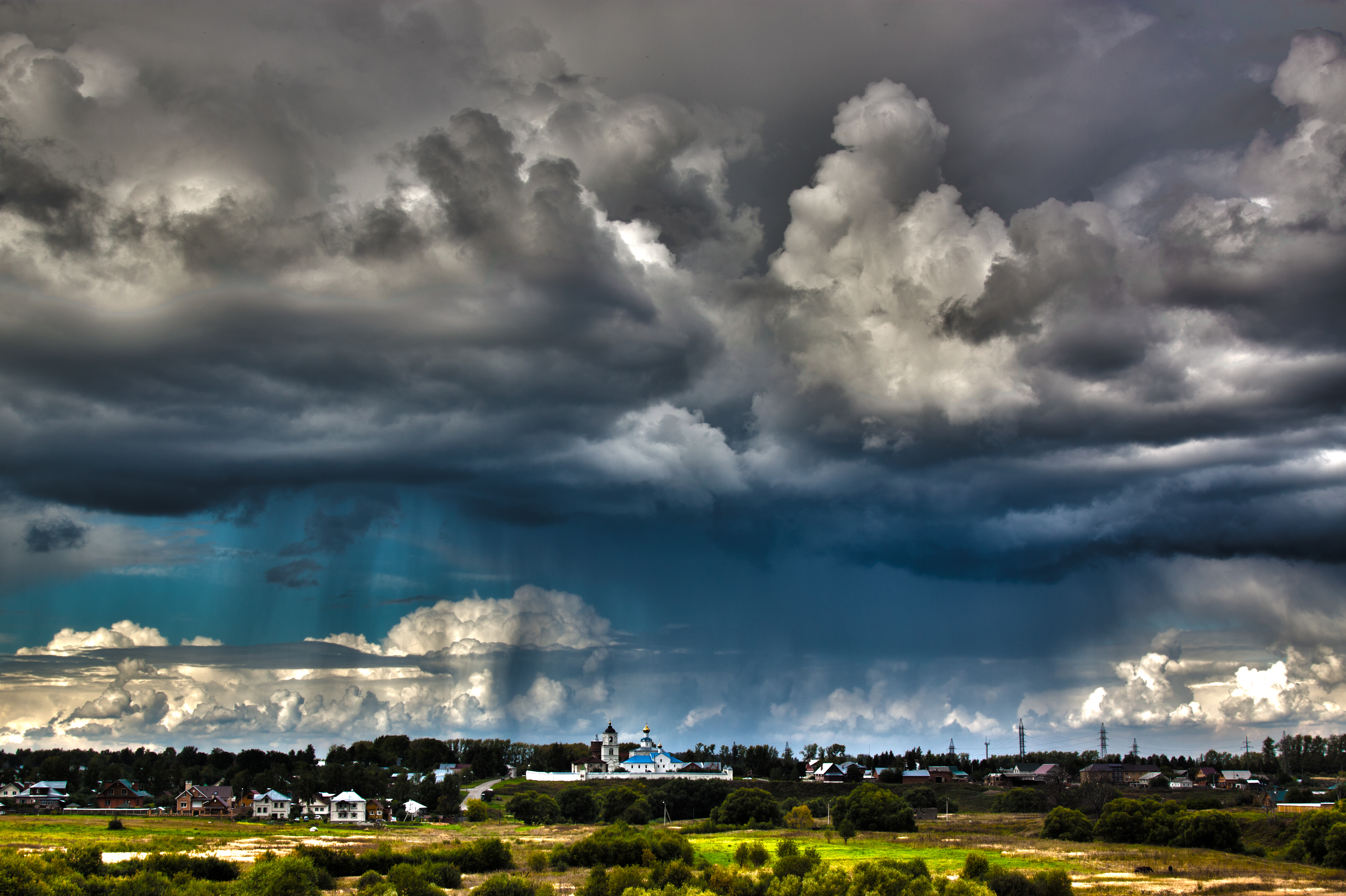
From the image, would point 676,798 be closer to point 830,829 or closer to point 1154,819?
point 830,829

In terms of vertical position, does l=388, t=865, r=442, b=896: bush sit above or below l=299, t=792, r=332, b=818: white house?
above

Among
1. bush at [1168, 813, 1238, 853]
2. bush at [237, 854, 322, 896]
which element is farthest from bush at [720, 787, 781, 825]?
bush at [237, 854, 322, 896]

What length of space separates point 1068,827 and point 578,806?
75834 mm

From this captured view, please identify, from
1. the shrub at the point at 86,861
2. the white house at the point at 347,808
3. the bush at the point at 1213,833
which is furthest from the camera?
the white house at the point at 347,808

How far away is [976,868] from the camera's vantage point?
6869 cm

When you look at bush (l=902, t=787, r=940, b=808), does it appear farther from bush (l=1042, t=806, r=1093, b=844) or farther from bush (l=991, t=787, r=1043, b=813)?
bush (l=1042, t=806, r=1093, b=844)

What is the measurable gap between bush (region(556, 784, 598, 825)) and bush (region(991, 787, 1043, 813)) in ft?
235

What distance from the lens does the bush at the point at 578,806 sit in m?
157

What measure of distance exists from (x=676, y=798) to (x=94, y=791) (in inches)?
4815

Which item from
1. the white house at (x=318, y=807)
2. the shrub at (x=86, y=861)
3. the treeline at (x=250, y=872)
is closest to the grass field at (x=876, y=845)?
the treeline at (x=250, y=872)

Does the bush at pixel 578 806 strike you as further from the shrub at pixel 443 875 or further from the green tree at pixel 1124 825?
the shrub at pixel 443 875

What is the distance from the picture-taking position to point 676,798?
551 ft

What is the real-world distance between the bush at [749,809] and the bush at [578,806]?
22.3 m

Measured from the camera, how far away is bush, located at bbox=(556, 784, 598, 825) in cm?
15700
